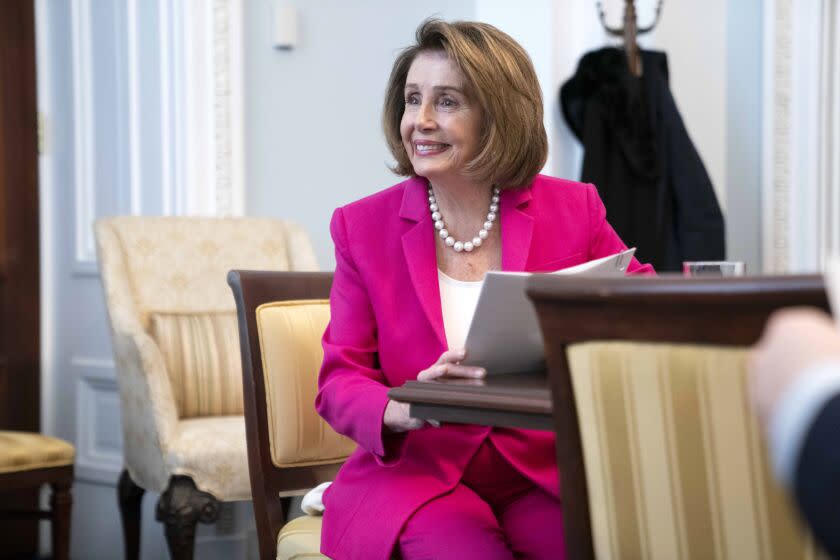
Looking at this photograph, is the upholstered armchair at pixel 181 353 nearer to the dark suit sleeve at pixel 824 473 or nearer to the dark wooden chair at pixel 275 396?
the dark wooden chair at pixel 275 396

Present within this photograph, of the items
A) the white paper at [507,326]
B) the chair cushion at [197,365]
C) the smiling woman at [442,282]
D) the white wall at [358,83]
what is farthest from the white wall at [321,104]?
the white paper at [507,326]

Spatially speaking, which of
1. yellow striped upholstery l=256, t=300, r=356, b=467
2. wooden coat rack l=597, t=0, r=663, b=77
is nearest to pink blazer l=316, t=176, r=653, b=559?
yellow striped upholstery l=256, t=300, r=356, b=467

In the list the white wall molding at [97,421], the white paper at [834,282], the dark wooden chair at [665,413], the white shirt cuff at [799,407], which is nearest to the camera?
the white shirt cuff at [799,407]

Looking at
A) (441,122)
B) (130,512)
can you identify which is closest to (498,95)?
(441,122)

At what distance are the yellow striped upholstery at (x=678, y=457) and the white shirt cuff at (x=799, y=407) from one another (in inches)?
10.6

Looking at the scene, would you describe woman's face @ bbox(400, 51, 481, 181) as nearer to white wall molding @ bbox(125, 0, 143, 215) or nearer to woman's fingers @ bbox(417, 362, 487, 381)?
woman's fingers @ bbox(417, 362, 487, 381)

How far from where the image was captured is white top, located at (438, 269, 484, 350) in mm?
1694

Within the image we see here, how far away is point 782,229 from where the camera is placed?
4113 millimetres

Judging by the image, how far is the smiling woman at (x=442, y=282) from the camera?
154cm

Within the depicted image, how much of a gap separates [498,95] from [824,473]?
124 centimetres

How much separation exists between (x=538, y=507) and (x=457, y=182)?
0.55 m

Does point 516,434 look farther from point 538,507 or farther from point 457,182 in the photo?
point 457,182

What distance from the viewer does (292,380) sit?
186 cm

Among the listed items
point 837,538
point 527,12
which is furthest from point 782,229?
point 837,538
